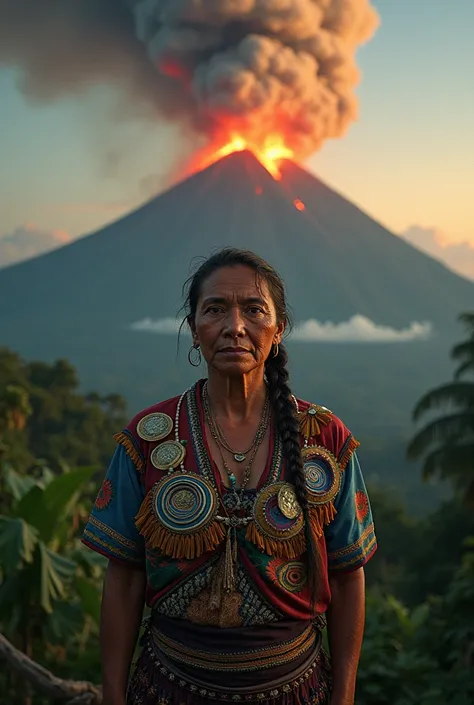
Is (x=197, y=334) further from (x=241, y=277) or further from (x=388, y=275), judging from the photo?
(x=388, y=275)

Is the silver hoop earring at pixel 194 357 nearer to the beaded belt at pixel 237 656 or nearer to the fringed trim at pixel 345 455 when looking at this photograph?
the fringed trim at pixel 345 455

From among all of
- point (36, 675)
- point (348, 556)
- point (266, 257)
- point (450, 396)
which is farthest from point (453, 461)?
point (266, 257)

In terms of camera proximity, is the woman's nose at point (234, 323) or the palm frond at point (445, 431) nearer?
the woman's nose at point (234, 323)

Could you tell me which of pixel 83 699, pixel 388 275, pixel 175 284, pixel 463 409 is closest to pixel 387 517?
pixel 463 409

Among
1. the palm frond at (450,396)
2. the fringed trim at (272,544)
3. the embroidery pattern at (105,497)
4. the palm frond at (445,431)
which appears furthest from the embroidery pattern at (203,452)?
the palm frond at (445,431)

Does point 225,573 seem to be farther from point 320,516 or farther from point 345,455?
point 345,455

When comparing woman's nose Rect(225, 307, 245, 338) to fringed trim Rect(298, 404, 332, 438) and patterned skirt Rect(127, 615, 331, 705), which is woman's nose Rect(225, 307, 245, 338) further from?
patterned skirt Rect(127, 615, 331, 705)
